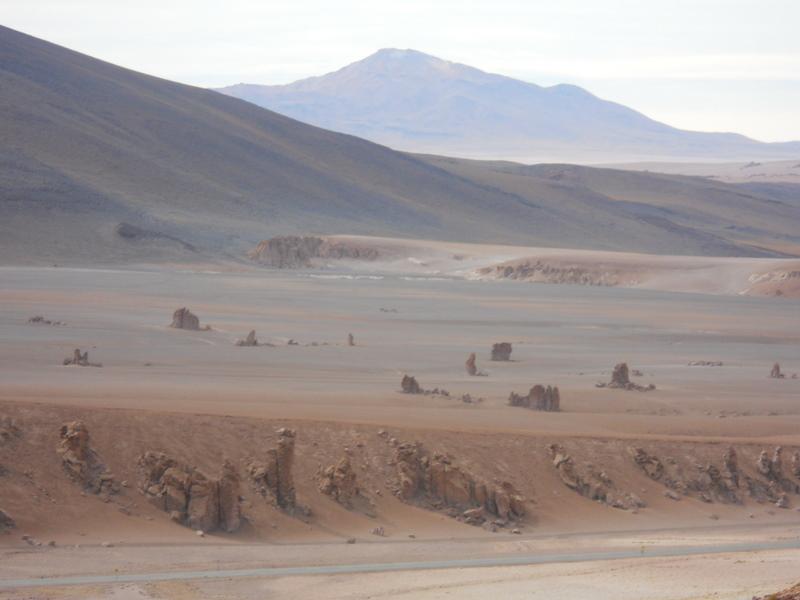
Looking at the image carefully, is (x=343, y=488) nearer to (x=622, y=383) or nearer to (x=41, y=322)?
(x=622, y=383)

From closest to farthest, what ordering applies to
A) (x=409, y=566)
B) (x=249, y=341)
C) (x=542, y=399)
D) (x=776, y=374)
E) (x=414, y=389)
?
(x=409, y=566) → (x=542, y=399) → (x=414, y=389) → (x=776, y=374) → (x=249, y=341)

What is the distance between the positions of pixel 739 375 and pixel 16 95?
55629 millimetres

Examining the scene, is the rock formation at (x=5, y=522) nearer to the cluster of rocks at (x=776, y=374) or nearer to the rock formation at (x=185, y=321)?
the rock formation at (x=185, y=321)

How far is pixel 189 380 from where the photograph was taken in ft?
70.0

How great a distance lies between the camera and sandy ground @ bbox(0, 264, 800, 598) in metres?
13.2

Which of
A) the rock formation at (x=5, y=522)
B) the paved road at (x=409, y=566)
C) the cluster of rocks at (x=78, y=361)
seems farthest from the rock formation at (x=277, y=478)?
the cluster of rocks at (x=78, y=361)

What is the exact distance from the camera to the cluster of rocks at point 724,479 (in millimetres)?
17672

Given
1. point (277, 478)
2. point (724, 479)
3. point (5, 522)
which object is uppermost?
point (277, 478)

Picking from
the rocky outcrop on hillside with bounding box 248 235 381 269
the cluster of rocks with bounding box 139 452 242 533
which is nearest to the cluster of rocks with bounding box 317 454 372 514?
the cluster of rocks with bounding box 139 452 242 533

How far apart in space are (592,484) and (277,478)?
13.1 ft

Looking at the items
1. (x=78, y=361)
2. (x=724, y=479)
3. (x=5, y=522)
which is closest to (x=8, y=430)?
(x=5, y=522)

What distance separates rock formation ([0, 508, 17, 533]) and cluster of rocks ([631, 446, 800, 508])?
7739 millimetres

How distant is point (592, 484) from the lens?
673 inches

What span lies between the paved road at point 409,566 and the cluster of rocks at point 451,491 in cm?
141
